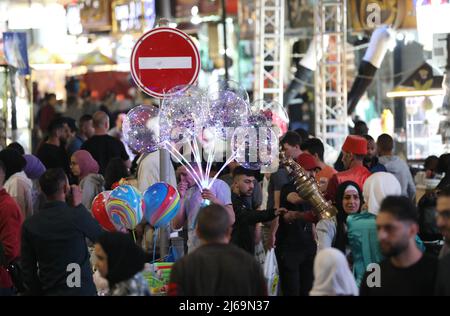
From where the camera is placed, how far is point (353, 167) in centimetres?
1377

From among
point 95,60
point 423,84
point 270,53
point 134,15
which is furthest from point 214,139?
point 95,60

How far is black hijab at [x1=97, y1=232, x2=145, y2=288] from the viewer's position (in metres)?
7.87

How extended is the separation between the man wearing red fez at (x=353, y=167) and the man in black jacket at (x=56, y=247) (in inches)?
150

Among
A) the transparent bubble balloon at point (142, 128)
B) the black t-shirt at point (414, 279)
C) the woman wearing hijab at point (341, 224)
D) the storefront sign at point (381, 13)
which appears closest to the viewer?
the black t-shirt at point (414, 279)

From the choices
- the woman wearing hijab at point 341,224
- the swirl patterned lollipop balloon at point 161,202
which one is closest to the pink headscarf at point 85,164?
the swirl patterned lollipop balloon at point 161,202

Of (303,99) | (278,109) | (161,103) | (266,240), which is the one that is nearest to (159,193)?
(161,103)

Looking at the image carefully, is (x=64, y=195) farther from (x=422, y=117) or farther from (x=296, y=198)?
(x=422, y=117)

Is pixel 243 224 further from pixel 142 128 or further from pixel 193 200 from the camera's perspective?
pixel 142 128

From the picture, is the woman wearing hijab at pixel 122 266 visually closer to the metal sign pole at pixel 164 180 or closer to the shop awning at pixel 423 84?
the metal sign pole at pixel 164 180

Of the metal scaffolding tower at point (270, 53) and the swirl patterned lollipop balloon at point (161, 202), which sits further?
the metal scaffolding tower at point (270, 53)

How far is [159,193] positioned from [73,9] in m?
22.1

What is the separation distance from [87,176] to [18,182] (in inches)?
31.7

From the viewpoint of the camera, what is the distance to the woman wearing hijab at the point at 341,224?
11.4 meters
